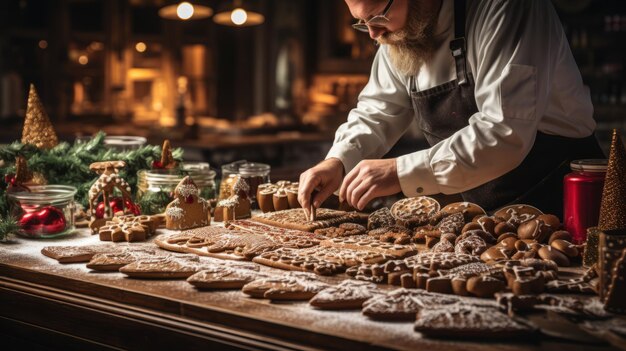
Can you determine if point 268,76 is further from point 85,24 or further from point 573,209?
point 573,209

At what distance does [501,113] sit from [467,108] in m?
0.37

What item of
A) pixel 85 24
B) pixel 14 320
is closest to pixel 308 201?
pixel 14 320

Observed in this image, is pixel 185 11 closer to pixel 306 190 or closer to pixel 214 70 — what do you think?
pixel 214 70

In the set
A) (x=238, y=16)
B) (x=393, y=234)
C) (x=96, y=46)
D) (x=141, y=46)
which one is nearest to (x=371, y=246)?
(x=393, y=234)

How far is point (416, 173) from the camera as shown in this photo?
2.05 meters

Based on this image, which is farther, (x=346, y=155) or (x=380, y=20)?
(x=346, y=155)

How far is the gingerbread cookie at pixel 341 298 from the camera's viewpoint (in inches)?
57.5

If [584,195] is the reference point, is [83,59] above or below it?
above

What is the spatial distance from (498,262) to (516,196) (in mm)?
821

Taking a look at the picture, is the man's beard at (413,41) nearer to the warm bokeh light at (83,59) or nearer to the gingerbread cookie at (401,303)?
the gingerbread cookie at (401,303)

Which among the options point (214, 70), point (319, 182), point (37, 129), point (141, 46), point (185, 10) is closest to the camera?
point (319, 182)

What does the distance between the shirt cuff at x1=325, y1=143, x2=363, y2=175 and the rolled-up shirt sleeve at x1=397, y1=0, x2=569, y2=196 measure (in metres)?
0.37

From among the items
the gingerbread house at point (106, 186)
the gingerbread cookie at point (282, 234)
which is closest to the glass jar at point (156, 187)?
the gingerbread house at point (106, 186)

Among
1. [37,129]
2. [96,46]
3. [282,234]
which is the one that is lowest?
[282,234]
